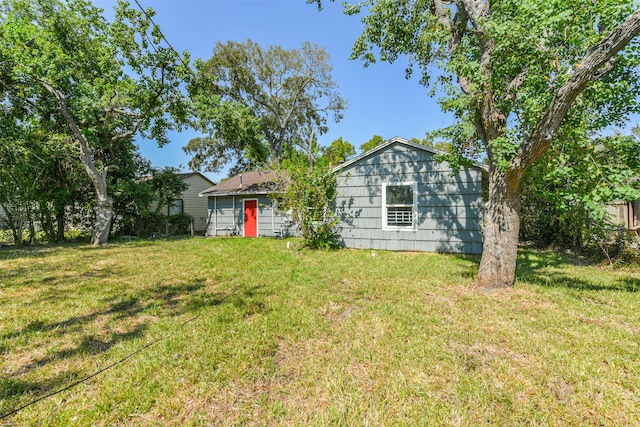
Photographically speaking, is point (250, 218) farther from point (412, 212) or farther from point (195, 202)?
point (195, 202)

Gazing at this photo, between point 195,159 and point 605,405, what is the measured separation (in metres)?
28.0

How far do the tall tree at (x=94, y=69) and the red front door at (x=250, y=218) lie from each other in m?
4.85

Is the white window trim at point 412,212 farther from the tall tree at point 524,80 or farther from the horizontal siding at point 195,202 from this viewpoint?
the horizontal siding at point 195,202

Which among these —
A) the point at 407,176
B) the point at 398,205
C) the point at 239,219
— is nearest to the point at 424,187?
the point at 407,176

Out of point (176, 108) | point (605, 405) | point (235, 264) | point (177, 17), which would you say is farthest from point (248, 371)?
point (176, 108)

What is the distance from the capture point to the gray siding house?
25.8 feet

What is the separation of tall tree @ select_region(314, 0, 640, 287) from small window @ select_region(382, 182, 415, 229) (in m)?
3.23

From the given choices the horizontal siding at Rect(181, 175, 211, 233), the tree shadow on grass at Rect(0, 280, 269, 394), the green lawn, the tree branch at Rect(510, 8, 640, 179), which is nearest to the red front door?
the horizontal siding at Rect(181, 175, 211, 233)

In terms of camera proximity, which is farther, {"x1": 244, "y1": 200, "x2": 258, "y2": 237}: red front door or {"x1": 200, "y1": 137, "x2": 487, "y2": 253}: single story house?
{"x1": 244, "y1": 200, "x2": 258, "y2": 237}: red front door

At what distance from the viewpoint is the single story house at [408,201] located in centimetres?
787

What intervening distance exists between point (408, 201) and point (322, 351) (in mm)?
6786

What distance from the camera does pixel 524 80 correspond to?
4043mm

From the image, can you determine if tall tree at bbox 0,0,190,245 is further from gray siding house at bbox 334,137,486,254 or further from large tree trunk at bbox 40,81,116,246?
gray siding house at bbox 334,137,486,254

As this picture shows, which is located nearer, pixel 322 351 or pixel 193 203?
pixel 322 351
